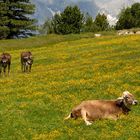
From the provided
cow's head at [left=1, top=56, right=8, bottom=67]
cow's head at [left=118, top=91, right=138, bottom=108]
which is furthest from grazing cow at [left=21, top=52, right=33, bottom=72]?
cow's head at [left=118, top=91, right=138, bottom=108]

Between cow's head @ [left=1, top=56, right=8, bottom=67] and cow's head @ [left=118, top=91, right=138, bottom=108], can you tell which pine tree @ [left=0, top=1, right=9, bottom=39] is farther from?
cow's head @ [left=118, top=91, right=138, bottom=108]

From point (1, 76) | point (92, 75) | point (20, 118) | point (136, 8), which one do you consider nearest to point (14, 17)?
point (136, 8)

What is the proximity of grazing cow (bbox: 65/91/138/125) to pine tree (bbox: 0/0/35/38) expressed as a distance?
9817 cm

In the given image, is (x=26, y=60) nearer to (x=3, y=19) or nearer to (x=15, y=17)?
(x=3, y=19)

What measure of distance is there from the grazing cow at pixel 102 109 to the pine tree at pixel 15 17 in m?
98.2

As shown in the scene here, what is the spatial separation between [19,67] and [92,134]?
33.2 meters

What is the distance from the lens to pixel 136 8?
561 feet

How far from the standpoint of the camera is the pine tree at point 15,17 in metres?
122

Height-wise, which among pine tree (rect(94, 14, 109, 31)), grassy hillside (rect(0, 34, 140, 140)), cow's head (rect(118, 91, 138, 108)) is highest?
pine tree (rect(94, 14, 109, 31))

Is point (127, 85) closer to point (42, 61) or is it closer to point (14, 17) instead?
point (42, 61)

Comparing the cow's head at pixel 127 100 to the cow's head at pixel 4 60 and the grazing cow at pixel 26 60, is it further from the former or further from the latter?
the grazing cow at pixel 26 60

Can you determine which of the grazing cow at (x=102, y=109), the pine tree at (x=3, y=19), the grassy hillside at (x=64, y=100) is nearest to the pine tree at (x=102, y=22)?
the pine tree at (x=3, y=19)

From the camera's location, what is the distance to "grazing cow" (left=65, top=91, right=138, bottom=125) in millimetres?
22156

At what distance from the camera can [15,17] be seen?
416 ft
